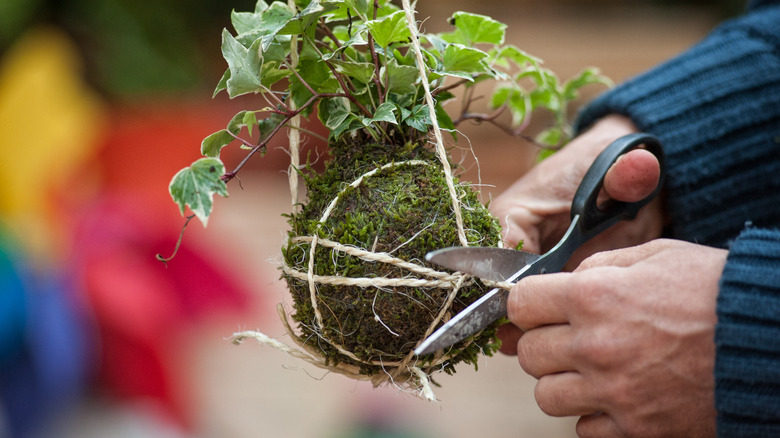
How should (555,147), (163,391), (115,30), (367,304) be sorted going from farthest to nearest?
(115,30) → (163,391) → (555,147) → (367,304)

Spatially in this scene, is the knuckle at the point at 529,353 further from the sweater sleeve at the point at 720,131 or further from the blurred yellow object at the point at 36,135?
the blurred yellow object at the point at 36,135

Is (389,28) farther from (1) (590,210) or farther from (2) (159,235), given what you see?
(2) (159,235)

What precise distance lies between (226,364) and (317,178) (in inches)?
58.6

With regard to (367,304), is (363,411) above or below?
below

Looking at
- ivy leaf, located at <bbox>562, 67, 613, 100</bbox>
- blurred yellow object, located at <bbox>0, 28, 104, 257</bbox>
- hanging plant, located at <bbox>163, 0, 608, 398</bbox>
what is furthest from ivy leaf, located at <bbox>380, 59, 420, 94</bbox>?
blurred yellow object, located at <bbox>0, 28, 104, 257</bbox>

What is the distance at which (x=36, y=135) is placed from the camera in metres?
1.56

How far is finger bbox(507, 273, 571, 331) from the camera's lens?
0.49 metres

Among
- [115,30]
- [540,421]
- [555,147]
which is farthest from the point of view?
[540,421]

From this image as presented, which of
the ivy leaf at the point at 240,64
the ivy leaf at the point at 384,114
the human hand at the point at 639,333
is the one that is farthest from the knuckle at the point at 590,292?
the ivy leaf at the point at 240,64

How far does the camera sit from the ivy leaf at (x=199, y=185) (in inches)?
16.9

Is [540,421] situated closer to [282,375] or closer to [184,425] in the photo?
[282,375]

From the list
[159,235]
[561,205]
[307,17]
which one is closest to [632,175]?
[561,205]

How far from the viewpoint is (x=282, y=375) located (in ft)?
6.03

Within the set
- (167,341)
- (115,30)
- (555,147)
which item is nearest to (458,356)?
(555,147)
